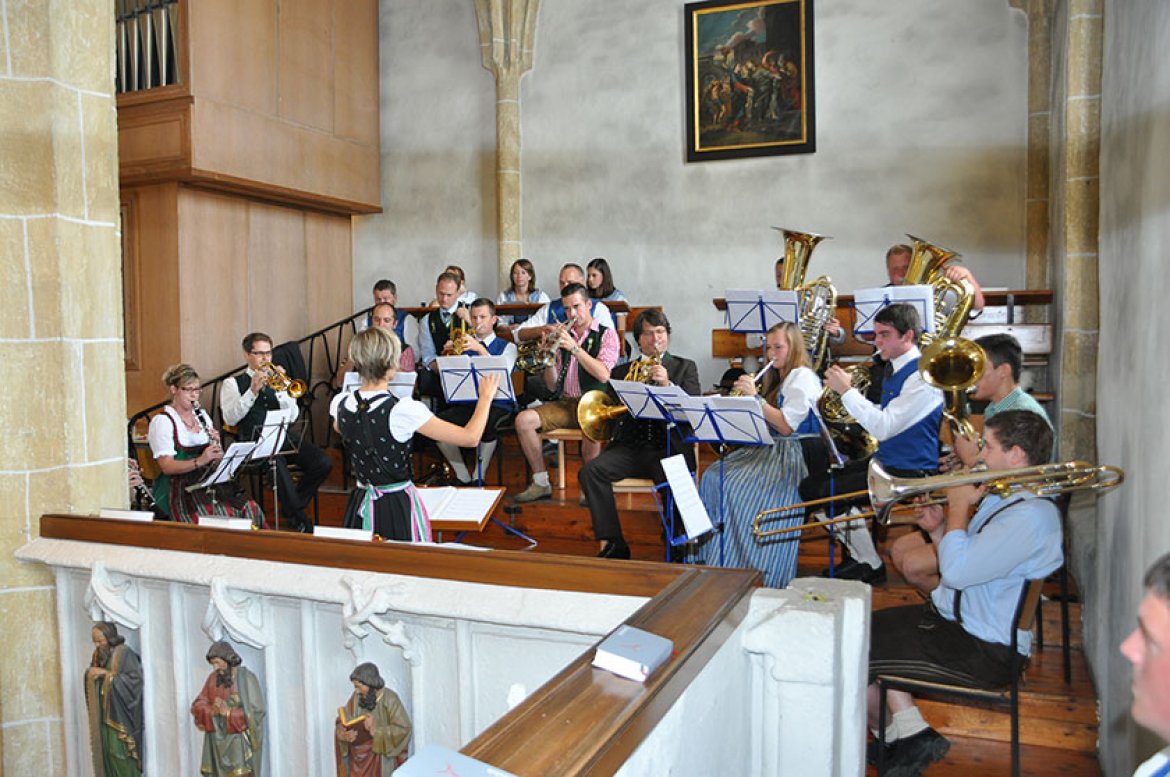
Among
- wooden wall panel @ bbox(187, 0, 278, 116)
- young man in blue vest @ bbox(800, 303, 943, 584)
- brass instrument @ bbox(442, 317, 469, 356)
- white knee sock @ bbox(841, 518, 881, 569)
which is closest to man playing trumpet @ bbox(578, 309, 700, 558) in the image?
young man in blue vest @ bbox(800, 303, 943, 584)

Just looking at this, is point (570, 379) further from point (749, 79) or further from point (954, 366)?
point (749, 79)

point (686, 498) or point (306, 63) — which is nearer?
point (686, 498)

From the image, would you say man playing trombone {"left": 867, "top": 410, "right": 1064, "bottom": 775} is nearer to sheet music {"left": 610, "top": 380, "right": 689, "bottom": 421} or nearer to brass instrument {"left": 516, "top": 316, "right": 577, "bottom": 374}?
sheet music {"left": 610, "top": 380, "right": 689, "bottom": 421}

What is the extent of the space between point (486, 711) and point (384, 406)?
1514 mm

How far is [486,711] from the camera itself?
95.6 inches

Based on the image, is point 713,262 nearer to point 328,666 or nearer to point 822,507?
point 822,507

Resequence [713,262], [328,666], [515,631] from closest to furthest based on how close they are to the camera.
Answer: [515,631], [328,666], [713,262]

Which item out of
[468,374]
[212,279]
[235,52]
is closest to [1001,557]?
[468,374]

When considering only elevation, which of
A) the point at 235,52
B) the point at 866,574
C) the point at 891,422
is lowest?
the point at 866,574

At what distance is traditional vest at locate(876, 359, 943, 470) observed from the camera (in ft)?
14.4

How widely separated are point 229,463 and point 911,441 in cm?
371

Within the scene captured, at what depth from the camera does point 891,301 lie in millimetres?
5230

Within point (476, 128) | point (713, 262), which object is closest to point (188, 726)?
point (713, 262)

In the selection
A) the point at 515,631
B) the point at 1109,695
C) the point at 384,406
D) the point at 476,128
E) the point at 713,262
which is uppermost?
the point at 476,128
